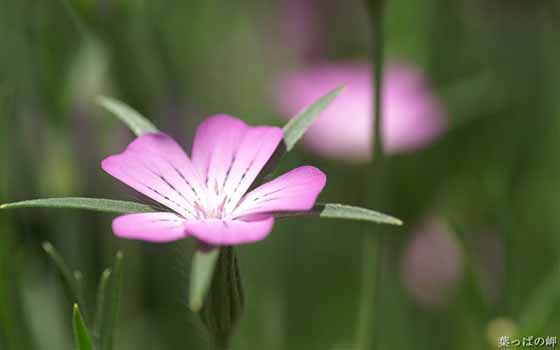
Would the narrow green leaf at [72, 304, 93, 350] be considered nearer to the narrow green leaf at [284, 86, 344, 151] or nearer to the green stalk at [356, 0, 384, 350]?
the narrow green leaf at [284, 86, 344, 151]

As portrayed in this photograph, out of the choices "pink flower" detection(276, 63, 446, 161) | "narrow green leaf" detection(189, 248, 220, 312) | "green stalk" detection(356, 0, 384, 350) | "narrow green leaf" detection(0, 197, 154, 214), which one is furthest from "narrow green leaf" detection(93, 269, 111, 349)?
"pink flower" detection(276, 63, 446, 161)

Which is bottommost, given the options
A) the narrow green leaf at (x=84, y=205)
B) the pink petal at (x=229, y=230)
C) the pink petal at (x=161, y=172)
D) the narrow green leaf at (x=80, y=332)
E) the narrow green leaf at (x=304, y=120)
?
the narrow green leaf at (x=80, y=332)

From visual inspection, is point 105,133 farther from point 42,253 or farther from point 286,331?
point 286,331

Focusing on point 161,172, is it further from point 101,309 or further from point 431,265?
point 431,265

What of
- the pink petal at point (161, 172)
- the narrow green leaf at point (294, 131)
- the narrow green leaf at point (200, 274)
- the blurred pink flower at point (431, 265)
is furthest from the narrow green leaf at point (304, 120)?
the blurred pink flower at point (431, 265)

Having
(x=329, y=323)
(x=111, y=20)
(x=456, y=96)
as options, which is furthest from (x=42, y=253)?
(x=456, y=96)

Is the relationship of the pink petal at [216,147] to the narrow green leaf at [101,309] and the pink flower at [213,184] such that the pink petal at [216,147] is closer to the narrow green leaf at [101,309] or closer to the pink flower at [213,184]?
the pink flower at [213,184]

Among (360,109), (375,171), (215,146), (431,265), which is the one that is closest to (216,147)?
(215,146)
